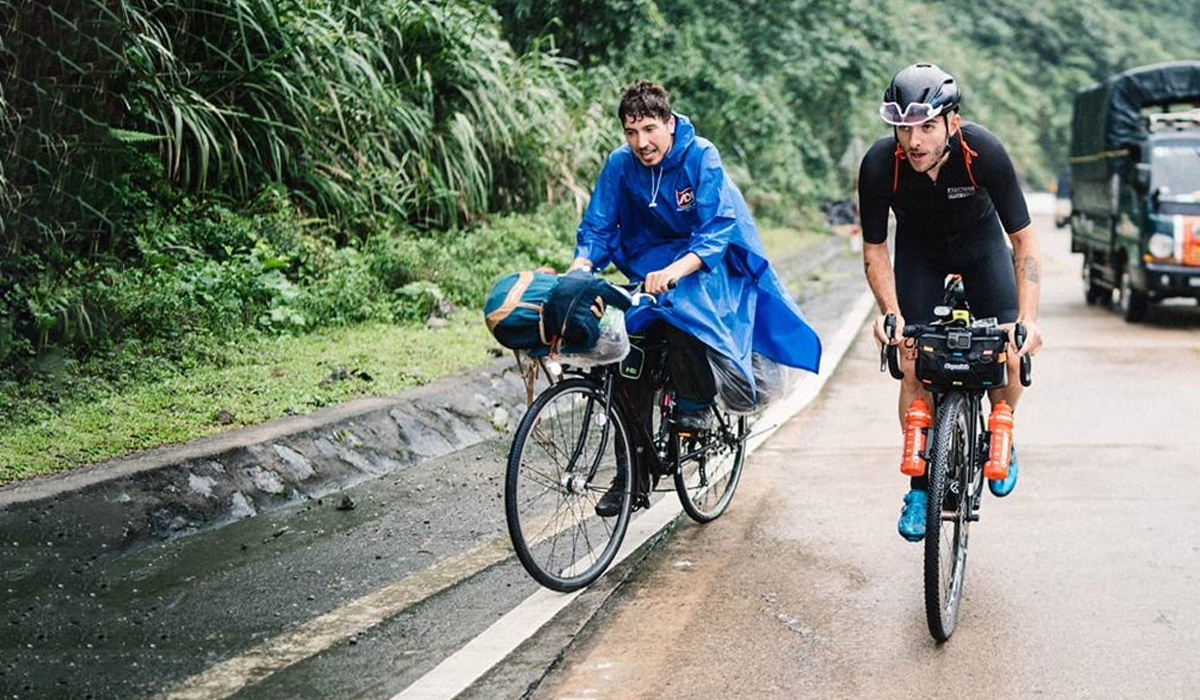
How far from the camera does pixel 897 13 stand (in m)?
35.3

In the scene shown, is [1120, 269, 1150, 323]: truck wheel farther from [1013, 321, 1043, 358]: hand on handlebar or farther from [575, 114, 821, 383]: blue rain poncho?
[1013, 321, 1043, 358]: hand on handlebar

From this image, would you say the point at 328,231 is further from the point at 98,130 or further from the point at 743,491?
the point at 743,491

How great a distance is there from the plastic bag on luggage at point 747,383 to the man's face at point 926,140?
120cm

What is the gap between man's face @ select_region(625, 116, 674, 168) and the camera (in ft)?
18.9

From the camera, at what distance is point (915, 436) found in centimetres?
505

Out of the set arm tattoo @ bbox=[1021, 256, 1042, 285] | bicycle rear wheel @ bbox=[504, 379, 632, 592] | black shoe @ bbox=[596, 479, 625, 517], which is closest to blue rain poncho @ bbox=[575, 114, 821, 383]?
bicycle rear wheel @ bbox=[504, 379, 632, 592]

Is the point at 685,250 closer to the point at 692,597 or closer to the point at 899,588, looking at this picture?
the point at 692,597

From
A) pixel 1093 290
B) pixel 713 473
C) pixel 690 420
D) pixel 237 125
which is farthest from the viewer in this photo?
pixel 1093 290

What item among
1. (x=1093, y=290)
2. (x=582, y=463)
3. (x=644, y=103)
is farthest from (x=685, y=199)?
(x=1093, y=290)

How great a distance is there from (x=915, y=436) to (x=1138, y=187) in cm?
1068

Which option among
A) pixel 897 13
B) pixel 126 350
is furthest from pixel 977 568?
pixel 897 13

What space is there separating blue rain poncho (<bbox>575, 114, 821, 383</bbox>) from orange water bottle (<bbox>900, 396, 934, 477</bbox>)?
939 millimetres

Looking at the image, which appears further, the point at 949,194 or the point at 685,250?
the point at 685,250

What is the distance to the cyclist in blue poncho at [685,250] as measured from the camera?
5762mm
